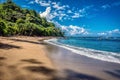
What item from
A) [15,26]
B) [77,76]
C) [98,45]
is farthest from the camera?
[15,26]

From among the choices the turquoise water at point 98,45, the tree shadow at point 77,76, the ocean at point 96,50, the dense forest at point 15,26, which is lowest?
the turquoise water at point 98,45

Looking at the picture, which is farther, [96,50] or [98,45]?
[98,45]

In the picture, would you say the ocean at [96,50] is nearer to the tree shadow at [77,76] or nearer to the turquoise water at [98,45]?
the turquoise water at [98,45]

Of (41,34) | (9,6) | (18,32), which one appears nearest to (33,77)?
(18,32)

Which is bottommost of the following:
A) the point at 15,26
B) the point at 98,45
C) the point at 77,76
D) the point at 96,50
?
the point at 98,45

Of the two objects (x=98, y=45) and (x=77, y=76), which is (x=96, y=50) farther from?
(x=98, y=45)

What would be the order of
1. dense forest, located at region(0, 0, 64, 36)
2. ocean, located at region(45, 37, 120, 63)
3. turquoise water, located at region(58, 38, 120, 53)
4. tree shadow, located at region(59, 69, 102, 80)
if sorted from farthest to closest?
1. dense forest, located at region(0, 0, 64, 36)
2. turquoise water, located at region(58, 38, 120, 53)
3. ocean, located at region(45, 37, 120, 63)
4. tree shadow, located at region(59, 69, 102, 80)

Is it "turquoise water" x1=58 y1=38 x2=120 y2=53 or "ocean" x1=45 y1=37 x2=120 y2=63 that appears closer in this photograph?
"ocean" x1=45 y1=37 x2=120 y2=63

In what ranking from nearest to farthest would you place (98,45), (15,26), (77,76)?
(77,76)
(98,45)
(15,26)

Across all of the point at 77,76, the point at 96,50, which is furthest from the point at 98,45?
the point at 77,76

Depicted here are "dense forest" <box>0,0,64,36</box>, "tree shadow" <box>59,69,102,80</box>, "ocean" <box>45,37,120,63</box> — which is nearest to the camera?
"tree shadow" <box>59,69,102,80</box>

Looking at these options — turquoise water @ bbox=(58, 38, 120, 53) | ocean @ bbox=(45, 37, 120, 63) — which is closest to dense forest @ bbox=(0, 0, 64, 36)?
turquoise water @ bbox=(58, 38, 120, 53)

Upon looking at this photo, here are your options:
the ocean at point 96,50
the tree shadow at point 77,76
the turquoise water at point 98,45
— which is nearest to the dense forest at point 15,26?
the turquoise water at point 98,45

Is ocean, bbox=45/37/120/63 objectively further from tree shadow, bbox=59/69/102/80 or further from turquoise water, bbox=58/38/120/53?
tree shadow, bbox=59/69/102/80
